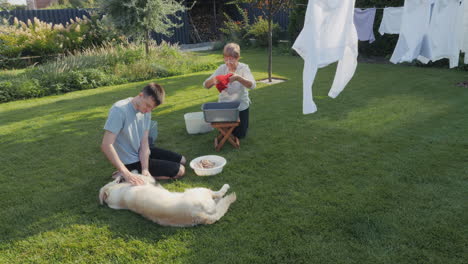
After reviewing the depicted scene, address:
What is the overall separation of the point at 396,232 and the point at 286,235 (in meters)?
0.89

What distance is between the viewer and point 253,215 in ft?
9.78

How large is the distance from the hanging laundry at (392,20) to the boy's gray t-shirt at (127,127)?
8.55 metres

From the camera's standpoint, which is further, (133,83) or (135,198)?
(133,83)

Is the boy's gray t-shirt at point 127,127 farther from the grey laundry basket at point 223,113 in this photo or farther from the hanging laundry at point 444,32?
the hanging laundry at point 444,32

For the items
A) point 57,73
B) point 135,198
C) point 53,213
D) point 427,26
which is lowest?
point 53,213

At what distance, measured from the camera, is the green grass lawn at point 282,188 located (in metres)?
2.56

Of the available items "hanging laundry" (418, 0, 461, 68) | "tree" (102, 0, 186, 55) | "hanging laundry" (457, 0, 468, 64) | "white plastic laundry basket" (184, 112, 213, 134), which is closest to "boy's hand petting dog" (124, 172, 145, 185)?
"white plastic laundry basket" (184, 112, 213, 134)

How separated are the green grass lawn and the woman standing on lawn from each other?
1.23 ft

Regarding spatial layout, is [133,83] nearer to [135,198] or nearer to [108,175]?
[108,175]

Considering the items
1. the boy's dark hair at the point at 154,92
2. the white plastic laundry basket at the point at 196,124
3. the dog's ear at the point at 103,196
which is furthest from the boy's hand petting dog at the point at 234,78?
the dog's ear at the point at 103,196

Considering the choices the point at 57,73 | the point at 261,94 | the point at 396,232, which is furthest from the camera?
the point at 57,73

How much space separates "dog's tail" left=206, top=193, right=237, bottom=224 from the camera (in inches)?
113

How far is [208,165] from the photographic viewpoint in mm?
3797

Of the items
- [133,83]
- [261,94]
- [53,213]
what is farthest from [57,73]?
[53,213]
